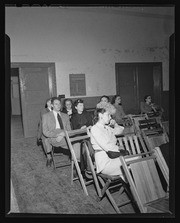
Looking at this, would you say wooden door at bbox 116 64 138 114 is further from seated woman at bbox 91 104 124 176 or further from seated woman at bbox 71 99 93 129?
seated woman at bbox 91 104 124 176

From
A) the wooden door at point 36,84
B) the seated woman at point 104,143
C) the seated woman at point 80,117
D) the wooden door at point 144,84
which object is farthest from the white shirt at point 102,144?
the wooden door at point 36,84

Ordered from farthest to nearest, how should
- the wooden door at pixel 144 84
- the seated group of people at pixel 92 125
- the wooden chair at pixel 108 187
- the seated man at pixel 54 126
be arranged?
the wooden door at pixel 144 84 < the seated man at pixel 54 126 < the seated group of people at pixel 92 125 < the wooden chair at pixel 108 187

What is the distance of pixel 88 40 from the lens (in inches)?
136

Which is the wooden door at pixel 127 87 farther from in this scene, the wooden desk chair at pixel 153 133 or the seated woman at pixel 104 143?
the seated woman at pixel 104 143

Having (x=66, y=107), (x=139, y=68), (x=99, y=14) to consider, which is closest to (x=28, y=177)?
(x=66, y=107)

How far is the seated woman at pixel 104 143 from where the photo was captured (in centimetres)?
242

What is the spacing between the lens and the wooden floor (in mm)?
2428

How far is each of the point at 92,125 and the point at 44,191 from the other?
1.05 meters

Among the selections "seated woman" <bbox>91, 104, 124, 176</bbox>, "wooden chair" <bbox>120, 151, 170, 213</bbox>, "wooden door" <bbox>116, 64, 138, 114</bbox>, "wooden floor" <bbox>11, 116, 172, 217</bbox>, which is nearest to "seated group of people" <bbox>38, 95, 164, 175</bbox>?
"seated woman" <bbox>91, 104, 124, 176</bbox>

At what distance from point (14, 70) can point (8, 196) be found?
6.52 feet

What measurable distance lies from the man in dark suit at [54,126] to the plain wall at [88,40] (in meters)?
0.45

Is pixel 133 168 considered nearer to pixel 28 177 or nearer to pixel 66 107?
pixel 28 177

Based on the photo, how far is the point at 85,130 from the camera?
2834 millimetres

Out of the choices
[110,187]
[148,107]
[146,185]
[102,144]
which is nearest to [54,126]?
[102,144]
